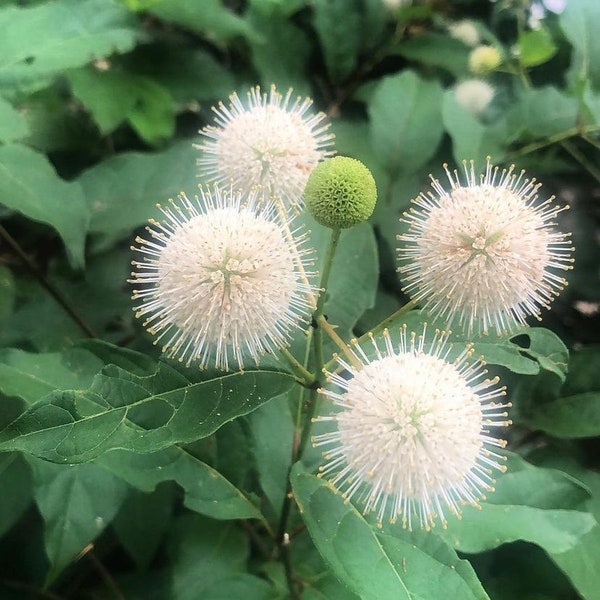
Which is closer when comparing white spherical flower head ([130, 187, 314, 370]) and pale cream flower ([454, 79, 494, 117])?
white spherical flower head ([130, 187, 314, 370])

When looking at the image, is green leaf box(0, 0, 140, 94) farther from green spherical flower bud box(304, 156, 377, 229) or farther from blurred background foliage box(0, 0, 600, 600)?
green spherical flower bud box(304, 156, 377, 229)

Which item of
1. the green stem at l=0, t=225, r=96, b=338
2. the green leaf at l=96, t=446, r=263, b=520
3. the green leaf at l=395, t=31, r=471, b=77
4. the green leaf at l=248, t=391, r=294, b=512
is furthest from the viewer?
the green leaf at l=395, t=31, r=471, b=77

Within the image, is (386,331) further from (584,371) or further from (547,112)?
(547,112)

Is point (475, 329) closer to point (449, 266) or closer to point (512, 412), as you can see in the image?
point (449, 266)

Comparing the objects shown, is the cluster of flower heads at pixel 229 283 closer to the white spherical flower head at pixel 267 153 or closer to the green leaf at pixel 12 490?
the white spherical flower head at pixel 267 153

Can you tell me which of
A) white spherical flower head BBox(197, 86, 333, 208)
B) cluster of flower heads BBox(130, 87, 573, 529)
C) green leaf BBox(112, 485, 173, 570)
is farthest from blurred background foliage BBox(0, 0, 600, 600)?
white spherical flower head BBox(197, 86, 333, 208)

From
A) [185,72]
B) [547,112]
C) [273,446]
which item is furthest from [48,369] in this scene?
[547,112]

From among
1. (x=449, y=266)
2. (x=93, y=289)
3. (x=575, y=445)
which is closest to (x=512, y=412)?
(x=575, y=445)
